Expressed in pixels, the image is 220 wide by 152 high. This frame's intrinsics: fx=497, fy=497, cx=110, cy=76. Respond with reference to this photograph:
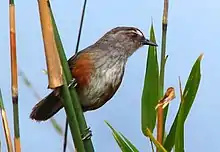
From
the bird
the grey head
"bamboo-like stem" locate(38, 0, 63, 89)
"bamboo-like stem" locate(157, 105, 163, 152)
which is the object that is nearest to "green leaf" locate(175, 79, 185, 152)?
"bamboo-like stem" locate(157, 105, 163, 152)

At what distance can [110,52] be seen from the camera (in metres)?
2.40

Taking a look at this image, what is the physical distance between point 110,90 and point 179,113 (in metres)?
0.93

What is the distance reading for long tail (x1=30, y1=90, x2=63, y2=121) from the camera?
2148 millimetres

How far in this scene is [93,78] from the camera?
7.16 feet

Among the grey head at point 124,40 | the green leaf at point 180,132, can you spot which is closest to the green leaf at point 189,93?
the green leaf at point 180,132

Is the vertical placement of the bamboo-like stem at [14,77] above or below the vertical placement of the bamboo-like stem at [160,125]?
above

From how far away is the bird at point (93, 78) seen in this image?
7.07ft

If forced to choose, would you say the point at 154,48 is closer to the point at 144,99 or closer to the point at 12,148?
the point at 144,99

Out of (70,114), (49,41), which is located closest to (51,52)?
(49,41)

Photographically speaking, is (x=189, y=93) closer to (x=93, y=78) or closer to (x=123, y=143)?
(x=123, y=143)

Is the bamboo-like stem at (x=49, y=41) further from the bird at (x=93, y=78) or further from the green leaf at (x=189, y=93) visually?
the bird at (x=93, y=78)

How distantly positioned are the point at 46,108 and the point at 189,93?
36.2 inches

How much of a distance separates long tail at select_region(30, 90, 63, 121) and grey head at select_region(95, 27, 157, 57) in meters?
0.43

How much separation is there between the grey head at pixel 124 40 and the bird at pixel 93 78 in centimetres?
3
